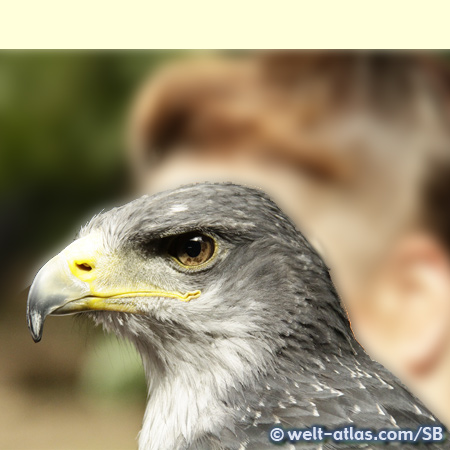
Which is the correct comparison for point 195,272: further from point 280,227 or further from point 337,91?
point 337,91

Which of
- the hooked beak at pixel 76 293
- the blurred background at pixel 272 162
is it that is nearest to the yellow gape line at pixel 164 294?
the hooked beak at pixel 76 293

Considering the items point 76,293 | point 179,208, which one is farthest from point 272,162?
point 76,293

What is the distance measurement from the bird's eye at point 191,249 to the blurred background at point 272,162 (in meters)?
0.95

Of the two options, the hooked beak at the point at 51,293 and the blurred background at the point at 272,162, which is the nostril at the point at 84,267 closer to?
the hooked beak at the point at 51,293

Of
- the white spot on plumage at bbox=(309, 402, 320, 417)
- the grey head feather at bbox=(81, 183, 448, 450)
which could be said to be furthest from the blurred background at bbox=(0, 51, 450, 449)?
the white spot on plumage at bbox=(309, 402, 320, 417)

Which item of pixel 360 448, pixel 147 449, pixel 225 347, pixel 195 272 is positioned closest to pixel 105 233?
pixel 195 272

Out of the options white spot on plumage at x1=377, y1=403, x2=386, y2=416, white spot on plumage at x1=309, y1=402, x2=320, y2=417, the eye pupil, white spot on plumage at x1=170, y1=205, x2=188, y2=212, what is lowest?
white spot on plumage at x1=377, y1=403, x2=386, y2=416

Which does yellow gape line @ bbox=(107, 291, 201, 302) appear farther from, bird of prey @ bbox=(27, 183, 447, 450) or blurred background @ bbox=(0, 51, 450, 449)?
blurred background @ bbox=(0, 51, 450, 449)

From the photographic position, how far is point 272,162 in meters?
2.52

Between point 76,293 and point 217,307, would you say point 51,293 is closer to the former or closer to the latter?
point 76,293

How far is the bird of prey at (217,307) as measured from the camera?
1.35 m

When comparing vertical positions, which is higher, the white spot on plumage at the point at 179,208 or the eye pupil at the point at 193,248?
the white spot on plumage at the point at 179,208

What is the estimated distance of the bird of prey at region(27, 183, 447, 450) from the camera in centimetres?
135

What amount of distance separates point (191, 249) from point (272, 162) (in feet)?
4.00
